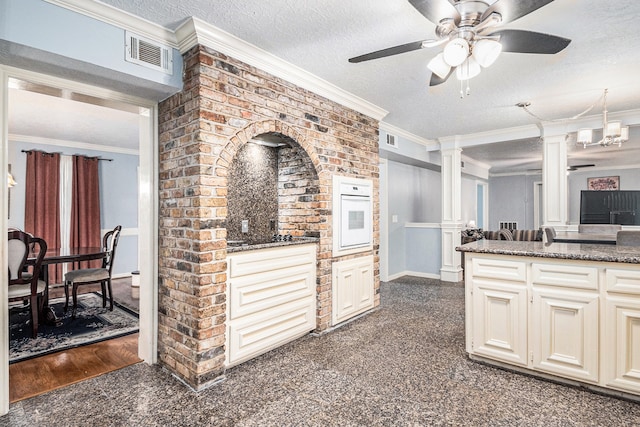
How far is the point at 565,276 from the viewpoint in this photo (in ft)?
7.34

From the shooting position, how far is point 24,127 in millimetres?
4602

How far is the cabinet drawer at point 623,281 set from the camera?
2021mm

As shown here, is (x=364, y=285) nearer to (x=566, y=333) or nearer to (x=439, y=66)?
(x=566, y=333)

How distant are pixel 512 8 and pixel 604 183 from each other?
10.2 m

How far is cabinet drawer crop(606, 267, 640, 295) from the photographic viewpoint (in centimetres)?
202

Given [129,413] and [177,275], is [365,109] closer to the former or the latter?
[177,275]

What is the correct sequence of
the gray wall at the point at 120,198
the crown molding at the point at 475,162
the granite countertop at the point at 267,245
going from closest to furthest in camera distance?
the granite countertop at the point at 267,245 → the gray wall at the point at 120,198 → the crown molding at the point at 475,162

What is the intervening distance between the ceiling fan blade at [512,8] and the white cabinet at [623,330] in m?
1.64

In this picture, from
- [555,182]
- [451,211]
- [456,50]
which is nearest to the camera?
[456,50]

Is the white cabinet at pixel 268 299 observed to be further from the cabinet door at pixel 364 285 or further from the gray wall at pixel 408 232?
the gray wall at pixel 408 232

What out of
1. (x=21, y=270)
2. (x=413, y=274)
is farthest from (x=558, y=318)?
(x=21, y=270)

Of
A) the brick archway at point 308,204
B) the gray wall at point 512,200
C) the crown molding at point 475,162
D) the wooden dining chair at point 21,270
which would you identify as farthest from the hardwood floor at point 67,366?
the gray wall at point 512,200

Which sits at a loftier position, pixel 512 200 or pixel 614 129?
pixel 614 129

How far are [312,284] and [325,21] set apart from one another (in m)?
2.19
